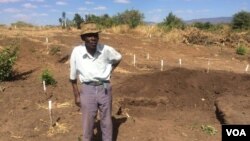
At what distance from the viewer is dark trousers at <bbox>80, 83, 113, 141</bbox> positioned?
5.32 m

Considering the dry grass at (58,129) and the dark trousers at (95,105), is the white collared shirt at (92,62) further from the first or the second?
the dry grass at (58,129)

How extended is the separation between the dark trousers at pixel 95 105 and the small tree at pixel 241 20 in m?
36.9

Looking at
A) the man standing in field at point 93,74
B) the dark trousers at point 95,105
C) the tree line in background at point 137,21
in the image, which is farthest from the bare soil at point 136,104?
the tree line in background at point 137,21

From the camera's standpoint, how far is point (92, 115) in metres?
5.40

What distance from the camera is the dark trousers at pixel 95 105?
5.32 meters

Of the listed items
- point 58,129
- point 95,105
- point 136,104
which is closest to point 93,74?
point 95,105

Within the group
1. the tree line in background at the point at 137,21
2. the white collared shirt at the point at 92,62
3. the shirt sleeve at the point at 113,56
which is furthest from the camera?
the tree line in background at the point at 137,21

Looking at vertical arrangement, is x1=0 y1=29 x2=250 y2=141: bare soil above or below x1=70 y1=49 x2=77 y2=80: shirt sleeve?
below

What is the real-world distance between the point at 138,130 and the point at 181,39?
2208cm

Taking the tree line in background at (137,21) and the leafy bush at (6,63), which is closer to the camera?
the leafy bush at (6,63)

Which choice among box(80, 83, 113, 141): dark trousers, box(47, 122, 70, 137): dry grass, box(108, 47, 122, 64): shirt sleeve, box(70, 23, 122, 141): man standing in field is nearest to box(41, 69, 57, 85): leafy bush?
box(47, 122, 70, 137): dry grass

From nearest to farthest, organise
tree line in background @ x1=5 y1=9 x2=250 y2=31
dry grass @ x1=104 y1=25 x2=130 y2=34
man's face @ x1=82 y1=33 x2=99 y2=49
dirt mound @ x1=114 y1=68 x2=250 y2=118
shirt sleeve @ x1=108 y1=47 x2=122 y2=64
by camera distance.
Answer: man's face @ x1=82 y1=33 x2=99 y2=49 → shirt sleeve @ x1=108 y1=47 x2=122 y2=64 → dirt mound @ x1=114 y1=68 x2=250 y2=118 → dry grass @ x1=104 y1=25 x2=130 y2=34 → tree line in background @ x1=5 y1=9 x2=250 y2=31

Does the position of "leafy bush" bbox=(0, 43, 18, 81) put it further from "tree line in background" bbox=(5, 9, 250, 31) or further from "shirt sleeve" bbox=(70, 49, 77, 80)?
"tree line in background" bbox=(5, 9, 250, 31)

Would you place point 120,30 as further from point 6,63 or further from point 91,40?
point 91,40
